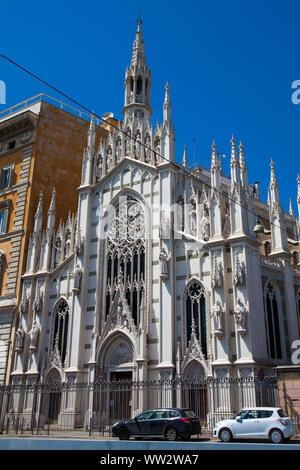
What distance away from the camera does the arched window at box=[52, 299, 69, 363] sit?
3050 cm

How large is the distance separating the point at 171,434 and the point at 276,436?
4.13m

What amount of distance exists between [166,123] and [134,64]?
354 inches

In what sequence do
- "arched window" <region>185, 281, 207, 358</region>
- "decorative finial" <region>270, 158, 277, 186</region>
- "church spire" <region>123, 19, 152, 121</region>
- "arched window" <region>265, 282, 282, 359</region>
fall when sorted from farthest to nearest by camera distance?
"church spire" <region>123, 19, 152, 121</region>, "decorative finial" <region>270, 158, 277, 186</region>, "arched window" <region>265, 282, 282, 359</region>, "arched window" <region>185, 281, 207, 358</region>

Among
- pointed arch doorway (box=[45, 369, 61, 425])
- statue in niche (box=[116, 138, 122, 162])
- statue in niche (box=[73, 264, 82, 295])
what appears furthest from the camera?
statue in niche (box=[116, 138, 122, 162])

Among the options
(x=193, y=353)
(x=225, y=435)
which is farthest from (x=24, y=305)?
(x=225, y=435)

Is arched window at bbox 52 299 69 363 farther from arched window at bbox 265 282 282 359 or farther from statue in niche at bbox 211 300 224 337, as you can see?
arched window at bbox 265 282 282 359

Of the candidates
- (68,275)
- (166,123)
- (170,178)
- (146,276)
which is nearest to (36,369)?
(68,275)

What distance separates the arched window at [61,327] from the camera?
100ft

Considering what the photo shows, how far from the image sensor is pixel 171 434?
18938 millimetres

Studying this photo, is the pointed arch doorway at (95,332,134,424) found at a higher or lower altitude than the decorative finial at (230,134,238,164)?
lower

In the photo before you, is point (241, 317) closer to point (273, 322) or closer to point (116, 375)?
point (273, 322)

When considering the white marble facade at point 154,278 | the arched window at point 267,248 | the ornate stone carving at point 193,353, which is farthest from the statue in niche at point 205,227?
the arched window at point 267,248

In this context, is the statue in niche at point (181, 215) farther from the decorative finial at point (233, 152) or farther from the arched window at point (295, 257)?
the arched window at point (295, 257)

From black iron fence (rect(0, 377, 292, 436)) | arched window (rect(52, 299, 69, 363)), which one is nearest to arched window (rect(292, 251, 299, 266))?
black iron fence (rect(0, 377, 292, 436))
